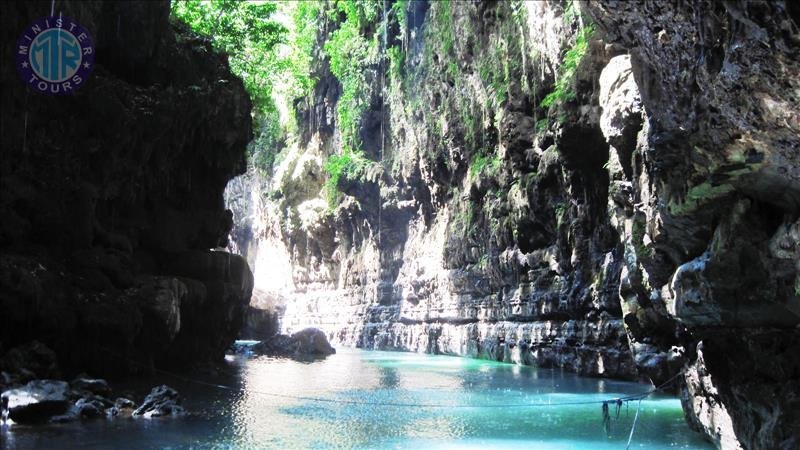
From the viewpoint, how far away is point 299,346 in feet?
104

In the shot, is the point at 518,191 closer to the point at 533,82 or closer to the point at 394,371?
the point at 533,82

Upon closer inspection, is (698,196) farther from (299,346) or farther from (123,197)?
(299,346)

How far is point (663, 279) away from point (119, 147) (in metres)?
14.5

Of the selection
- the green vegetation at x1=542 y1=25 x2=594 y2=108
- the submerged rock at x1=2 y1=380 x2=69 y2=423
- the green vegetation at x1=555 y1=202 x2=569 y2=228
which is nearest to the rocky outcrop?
the green vegetation at x1=542 y1=25 x2=594 y2=108

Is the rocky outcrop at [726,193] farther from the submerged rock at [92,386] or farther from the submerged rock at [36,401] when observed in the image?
the submerged rock at [92,386]

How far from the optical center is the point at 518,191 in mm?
24906

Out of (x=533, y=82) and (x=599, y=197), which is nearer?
(x=599, y=197)

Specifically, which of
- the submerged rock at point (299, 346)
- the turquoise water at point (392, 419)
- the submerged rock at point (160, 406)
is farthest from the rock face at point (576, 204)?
the submerged rock at point (160, 406)

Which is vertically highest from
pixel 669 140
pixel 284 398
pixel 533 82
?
pixel 533 82

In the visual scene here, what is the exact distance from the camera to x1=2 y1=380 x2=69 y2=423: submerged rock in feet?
38.4

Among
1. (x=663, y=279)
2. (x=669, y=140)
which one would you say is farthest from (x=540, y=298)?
(x=669, y=140)

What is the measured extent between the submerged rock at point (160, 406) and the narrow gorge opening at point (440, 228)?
0.18 ft

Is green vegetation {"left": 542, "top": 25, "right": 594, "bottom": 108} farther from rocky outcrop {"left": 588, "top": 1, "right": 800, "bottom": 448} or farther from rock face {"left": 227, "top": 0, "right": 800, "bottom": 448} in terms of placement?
rocky outcrop {"left": 588, "top": 1, "right": 800, "bottom": 448}

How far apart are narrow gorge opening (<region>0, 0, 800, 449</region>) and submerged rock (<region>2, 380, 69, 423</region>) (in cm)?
5
